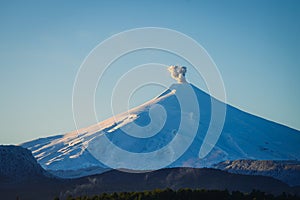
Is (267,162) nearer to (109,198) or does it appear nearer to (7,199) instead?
(7,199)

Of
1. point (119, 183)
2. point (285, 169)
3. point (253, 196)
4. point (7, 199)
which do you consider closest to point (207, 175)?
point (119, 183)

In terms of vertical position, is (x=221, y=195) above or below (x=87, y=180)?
below

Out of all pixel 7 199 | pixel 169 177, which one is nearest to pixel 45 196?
pixel 7 199

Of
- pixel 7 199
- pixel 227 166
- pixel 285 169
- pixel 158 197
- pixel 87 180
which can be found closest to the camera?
pixel 158 197

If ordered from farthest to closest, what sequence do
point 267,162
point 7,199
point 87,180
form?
point 267,162, point 87,180, point 7,199

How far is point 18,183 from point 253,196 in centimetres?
5469

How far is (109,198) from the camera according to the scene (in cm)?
5234

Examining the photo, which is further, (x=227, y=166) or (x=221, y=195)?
(x=227, y=166)

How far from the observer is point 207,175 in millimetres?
100875

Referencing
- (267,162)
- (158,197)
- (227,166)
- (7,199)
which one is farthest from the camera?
(227,166)

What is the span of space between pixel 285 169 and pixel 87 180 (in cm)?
4687

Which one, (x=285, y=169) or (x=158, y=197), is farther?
(x=285, y=169)

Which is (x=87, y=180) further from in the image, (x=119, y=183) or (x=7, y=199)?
(x=7, y=199)

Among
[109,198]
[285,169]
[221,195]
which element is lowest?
[109,198]
